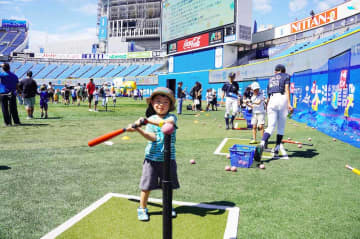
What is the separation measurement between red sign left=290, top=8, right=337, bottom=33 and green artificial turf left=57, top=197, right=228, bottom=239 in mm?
35710

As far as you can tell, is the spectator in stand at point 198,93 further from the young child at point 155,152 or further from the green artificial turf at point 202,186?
the young child at point 155,152

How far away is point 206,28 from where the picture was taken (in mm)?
40281

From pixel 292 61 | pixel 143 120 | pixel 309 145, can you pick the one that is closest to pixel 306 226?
pixel 143 120

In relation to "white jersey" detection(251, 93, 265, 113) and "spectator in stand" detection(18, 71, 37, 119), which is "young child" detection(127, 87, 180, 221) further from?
"spectator in stand" detection(18, 71, 37, 119)

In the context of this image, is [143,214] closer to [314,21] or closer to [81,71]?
[314,21]

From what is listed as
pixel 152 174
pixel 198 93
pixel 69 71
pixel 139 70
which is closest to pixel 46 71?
pixel 69 71

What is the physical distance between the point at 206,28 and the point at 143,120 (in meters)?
40.5

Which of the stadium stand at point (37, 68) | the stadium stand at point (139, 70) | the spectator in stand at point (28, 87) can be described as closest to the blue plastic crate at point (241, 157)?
the spectator in stand at point (28, 87)

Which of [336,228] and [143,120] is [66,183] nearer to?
[143,120]

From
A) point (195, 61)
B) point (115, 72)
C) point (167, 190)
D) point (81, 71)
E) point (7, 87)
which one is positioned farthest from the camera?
point (81, 71)

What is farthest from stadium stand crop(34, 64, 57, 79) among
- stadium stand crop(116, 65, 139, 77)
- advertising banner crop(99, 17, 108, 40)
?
stadium stand crop(116, 65, 139, 77)

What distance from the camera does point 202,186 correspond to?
15.2ft

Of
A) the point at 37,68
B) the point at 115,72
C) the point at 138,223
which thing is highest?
the point at 37,68

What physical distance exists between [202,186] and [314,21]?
37.4 meters
